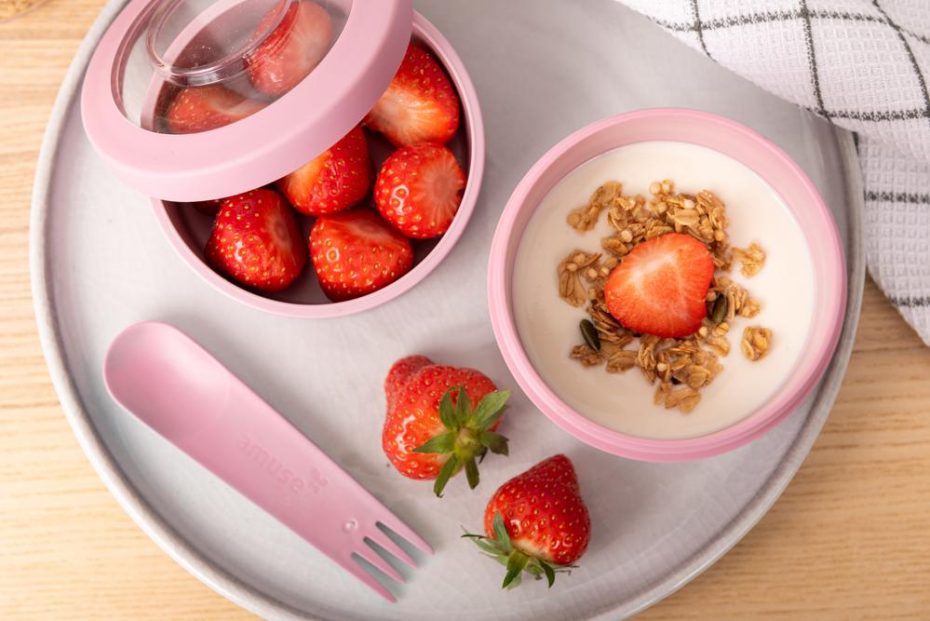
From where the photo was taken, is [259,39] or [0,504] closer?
[259,39]

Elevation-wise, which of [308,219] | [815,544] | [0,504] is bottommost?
[0,504]

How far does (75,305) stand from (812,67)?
652 mm

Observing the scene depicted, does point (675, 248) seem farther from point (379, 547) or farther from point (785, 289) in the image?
point (379, 547)

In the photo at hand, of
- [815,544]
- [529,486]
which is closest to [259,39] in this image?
[529,486]

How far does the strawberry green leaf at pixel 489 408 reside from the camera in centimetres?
58

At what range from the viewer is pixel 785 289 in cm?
64

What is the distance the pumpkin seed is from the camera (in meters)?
0.64

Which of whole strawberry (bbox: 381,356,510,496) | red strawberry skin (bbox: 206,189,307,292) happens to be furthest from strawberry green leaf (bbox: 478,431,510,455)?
red strawberry skin (bbox: 206,189,307,292)

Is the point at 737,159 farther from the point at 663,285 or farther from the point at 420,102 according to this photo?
the point at 420,102

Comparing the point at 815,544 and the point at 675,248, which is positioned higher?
the point at 675,248

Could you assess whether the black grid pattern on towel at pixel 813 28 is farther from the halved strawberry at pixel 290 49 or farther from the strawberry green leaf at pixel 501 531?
the strawberry green leaf at pixel 501 531

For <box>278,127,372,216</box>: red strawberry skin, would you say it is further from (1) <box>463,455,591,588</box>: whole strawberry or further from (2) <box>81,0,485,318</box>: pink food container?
(1) <box>463,455,591,588</box>: whole strawberry

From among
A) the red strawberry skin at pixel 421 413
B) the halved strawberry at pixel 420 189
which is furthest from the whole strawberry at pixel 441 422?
the halved strawberry at pixel 420 189

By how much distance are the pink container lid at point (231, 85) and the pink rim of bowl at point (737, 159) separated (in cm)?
15
